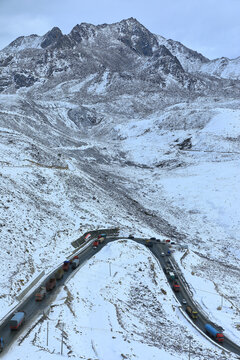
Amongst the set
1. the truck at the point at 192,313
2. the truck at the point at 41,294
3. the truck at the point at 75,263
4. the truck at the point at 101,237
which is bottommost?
the truck at the point at 41,294

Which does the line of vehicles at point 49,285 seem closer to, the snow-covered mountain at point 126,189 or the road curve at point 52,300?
the road curve at point 52,300

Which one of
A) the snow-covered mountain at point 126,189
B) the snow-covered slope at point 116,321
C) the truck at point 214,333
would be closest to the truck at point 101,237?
the snow-covered mountain at point 126,189

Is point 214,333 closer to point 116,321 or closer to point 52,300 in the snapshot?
point 116,321

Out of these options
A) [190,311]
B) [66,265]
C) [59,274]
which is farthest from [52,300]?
[190,311]

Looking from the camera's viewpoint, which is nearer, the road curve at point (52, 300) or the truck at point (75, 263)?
the road curve at point (52, 300)

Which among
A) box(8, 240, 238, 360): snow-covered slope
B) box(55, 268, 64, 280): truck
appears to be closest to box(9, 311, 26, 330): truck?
box(8, 240, 238, 360): snow-covered slope

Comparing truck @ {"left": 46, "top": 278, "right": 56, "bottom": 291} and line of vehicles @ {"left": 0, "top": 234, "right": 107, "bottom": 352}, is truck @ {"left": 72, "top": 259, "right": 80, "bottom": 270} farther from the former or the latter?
truck @ {"left": 46, "top": 278, "right": 56, "bottom": 291}

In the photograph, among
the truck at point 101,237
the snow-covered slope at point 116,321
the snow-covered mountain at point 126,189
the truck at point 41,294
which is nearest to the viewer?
the snow-covered slope at point 116,321

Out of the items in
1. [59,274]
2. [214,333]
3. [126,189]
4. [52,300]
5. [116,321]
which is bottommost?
[52,300]
